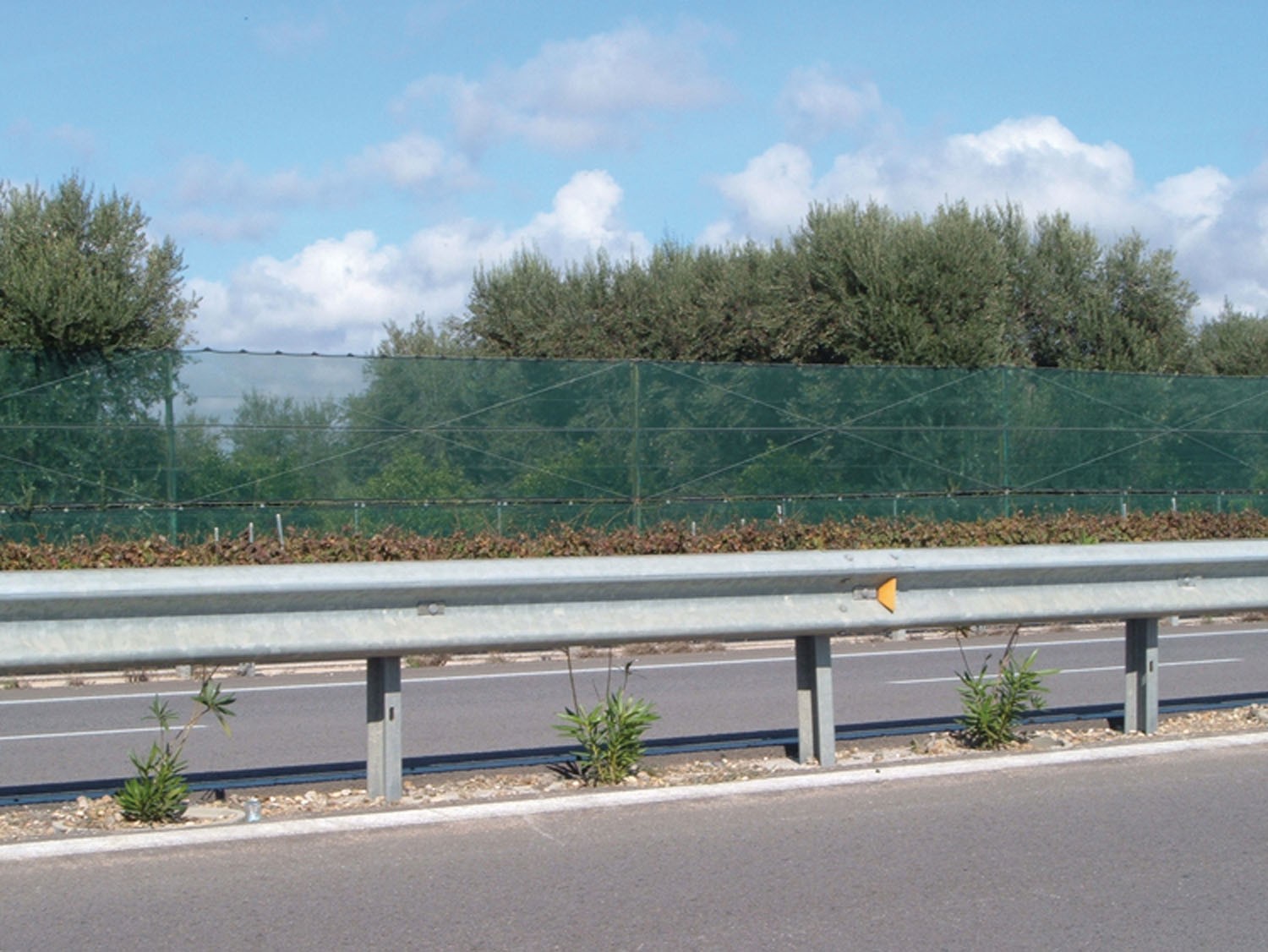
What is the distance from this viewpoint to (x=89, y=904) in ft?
15.2

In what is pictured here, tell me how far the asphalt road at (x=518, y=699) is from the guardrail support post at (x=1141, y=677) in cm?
184

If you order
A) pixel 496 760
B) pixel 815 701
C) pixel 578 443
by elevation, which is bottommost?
pixel 496 760

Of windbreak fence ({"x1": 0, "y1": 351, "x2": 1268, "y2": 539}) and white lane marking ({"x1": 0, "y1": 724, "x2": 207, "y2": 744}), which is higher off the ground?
windbreak fence ({"x1": 0, "y1": 351, "x2": 1268, "y2": 539})

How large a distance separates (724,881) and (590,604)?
4.62ft

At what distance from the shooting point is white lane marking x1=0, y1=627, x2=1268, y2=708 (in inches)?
449

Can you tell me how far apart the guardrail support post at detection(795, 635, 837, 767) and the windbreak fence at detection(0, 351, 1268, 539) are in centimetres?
1266

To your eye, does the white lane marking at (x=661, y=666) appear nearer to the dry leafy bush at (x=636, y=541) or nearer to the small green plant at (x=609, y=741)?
the dry leafy bush at (x=636, y=541)

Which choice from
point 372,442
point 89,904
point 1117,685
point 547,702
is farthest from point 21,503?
point 89,904

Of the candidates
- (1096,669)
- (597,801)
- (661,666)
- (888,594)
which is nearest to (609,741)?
(597,801)

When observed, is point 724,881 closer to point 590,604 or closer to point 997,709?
point 590,604

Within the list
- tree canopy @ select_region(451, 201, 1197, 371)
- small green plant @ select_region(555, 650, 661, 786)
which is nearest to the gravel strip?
small green plant @ select_region(555, 650, 661, 786)

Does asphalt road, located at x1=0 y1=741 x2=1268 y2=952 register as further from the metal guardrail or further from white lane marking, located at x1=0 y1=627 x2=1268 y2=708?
white lane marking, located at x1=0 y1=627 x2=1268 y2=708

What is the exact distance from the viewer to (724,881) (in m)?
4.93

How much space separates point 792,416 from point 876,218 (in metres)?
13.4
